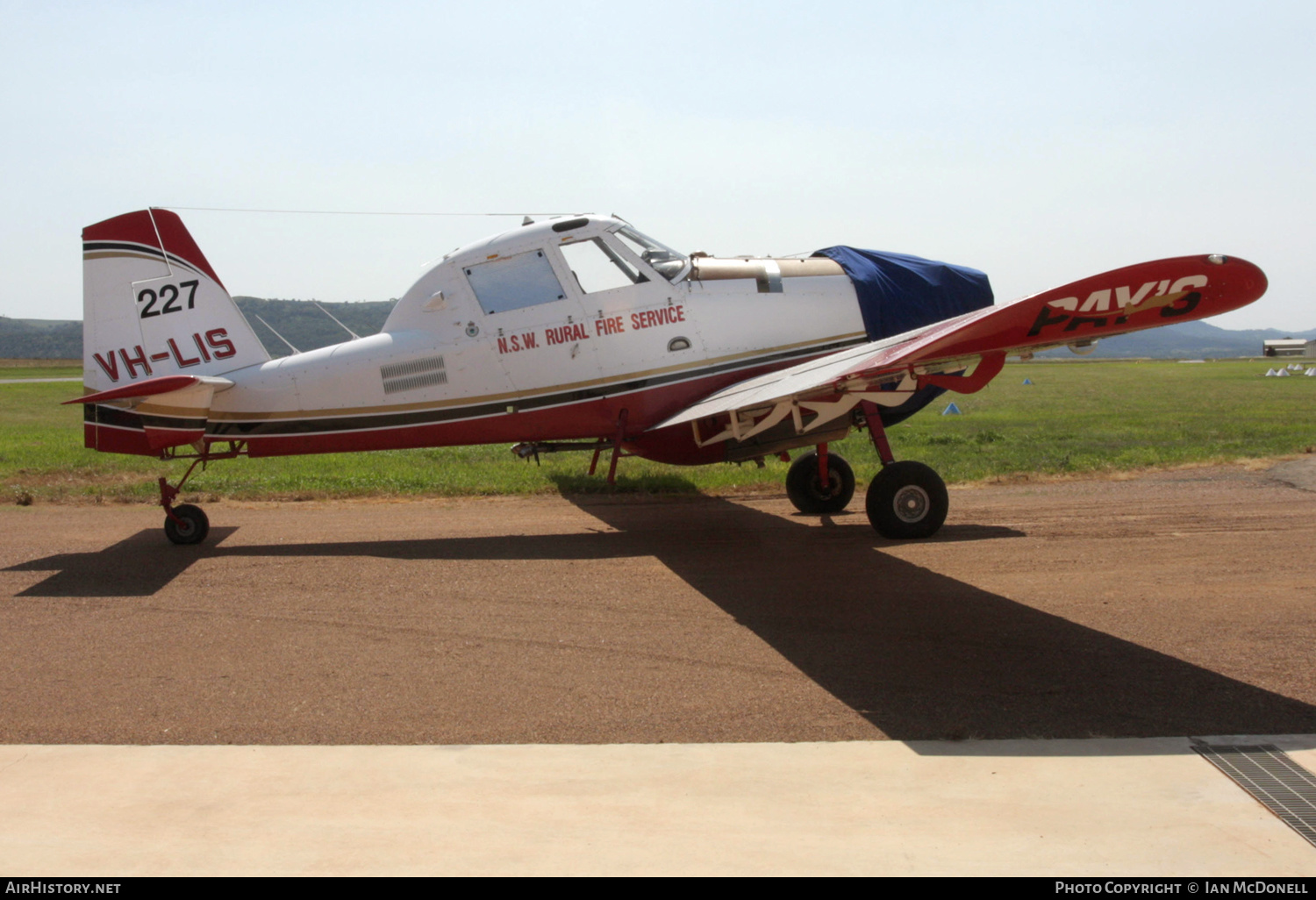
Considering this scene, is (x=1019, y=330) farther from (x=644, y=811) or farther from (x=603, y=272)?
(x=603, y=272)

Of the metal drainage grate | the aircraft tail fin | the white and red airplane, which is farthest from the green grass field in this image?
the metal drainage grate

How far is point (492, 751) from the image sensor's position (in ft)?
15.5

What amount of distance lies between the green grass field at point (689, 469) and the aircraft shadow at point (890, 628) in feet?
10.1

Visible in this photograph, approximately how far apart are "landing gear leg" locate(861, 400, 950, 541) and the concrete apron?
15.7ft

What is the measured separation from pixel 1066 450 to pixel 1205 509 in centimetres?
610

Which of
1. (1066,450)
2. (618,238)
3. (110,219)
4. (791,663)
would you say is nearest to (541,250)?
(618,238)

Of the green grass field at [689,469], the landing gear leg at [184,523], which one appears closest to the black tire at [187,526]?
the landing gear leg at [184,523]

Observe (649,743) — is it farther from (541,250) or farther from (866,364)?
(541,250)

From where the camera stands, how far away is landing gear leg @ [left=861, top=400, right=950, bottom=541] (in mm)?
9430

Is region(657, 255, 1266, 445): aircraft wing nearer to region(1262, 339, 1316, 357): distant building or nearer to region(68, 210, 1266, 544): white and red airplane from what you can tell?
region(68, 210, 1266, 544): white and red airplane

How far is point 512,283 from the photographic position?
33.5 ft

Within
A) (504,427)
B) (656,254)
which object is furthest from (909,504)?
(504,427)

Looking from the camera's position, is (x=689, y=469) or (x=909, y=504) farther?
(x=689, y=469)

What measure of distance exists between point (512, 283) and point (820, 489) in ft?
14.3
